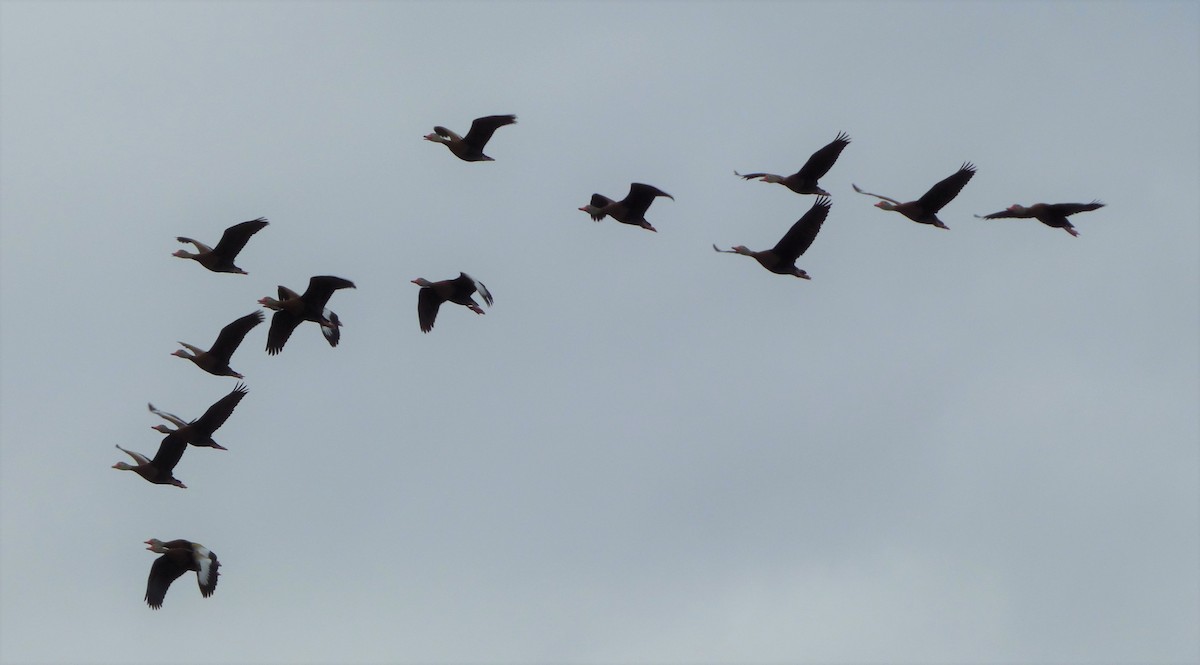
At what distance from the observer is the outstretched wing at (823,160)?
29234mm

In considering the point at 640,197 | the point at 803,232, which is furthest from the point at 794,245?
the point at 640,197

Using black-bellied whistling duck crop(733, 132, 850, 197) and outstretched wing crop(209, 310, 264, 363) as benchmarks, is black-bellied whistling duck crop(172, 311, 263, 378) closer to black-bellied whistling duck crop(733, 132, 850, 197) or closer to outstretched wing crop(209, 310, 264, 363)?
outstretched wing crop(209, 310, 264, 363)

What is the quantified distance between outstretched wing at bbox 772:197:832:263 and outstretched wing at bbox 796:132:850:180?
18.2 inches

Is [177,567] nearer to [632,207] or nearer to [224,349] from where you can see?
[224,349]

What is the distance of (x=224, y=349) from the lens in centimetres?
3080

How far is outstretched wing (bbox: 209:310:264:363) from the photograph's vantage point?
101 feet

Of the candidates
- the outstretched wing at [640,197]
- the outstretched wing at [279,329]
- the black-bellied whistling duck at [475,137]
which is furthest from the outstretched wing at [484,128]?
the outstretched wing at [279,329]

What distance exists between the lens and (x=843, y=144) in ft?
96.0

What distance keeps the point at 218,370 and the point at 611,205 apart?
7.30m

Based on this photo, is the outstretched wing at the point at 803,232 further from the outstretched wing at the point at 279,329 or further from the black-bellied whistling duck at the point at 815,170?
the outstretched wing at the point at 279,329

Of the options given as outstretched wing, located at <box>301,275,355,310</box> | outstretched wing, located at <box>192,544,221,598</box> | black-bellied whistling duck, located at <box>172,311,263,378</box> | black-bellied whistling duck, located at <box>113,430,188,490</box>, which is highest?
outstretched wing, located at <box>301,275,355,310</box>

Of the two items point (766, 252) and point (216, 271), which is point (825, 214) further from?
point (216, 271)

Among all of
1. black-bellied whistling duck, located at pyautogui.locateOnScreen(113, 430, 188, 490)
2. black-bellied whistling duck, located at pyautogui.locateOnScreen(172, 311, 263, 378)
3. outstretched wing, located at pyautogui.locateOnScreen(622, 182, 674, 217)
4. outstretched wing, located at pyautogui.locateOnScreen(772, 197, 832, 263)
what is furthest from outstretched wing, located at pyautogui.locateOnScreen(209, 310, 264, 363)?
outstretched wing, located at pyautogui.locateOnScreen(772, 197, 832, 263)

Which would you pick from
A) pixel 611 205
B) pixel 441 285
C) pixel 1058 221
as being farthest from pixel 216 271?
pixel 1058 221
